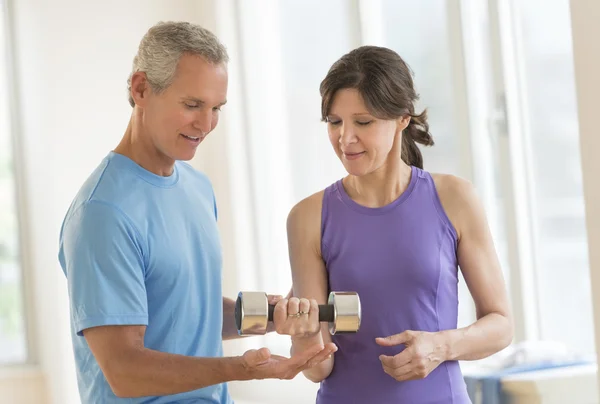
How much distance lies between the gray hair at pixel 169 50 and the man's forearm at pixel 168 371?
1.91 feet

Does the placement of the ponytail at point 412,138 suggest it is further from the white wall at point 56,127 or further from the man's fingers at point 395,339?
the white wall at point 56,127

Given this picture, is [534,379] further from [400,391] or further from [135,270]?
[135,270]

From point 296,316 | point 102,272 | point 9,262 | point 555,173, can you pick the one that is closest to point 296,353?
point 296,316

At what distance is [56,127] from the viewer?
525cm

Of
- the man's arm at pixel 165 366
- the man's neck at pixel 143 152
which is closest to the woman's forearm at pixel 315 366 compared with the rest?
the man's arm at pixel 165 366

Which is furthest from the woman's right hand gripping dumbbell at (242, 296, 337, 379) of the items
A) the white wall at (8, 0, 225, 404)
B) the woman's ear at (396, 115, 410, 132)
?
the white wall at (8, 0, 225, 404)

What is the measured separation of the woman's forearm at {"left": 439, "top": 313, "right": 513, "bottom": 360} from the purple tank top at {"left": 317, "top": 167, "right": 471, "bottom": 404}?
6 cm

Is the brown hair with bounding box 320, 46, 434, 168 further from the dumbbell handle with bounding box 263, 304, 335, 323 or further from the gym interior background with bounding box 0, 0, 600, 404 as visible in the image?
the gym interior background with bounding box 0, 0, 600, 404

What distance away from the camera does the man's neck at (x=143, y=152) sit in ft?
6.57

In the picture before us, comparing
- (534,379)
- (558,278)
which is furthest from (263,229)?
(534,379)

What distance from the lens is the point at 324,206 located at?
84.7 inches

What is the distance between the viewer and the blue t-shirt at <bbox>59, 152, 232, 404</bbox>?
1817 millimetres

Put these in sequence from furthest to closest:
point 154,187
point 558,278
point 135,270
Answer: point 558,278, point 154,187, point 135,270

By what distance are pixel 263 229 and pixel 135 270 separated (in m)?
3.64
